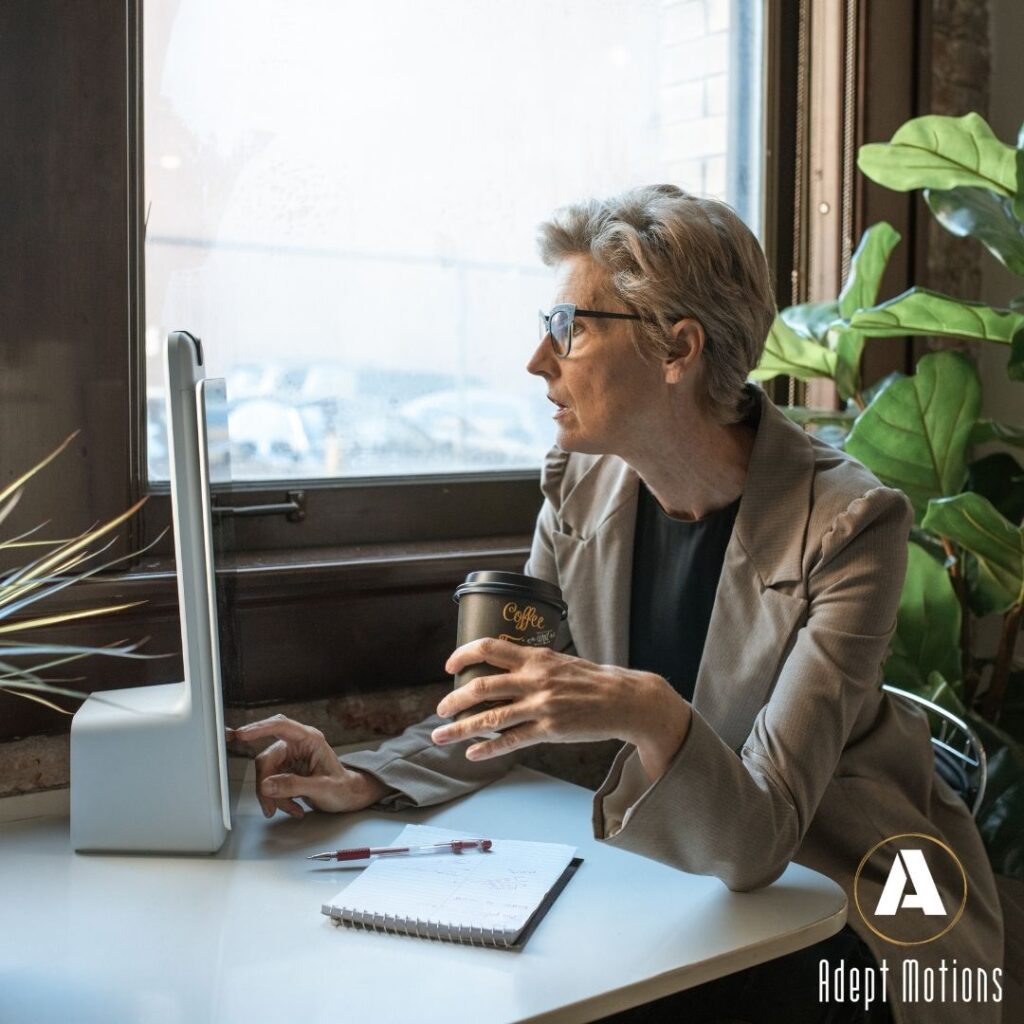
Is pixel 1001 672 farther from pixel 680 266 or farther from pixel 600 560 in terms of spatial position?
pixel 680 266

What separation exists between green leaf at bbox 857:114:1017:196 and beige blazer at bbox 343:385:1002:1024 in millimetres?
653

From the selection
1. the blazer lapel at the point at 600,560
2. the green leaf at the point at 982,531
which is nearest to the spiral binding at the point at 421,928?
the blazer lapel at the point at 600,560

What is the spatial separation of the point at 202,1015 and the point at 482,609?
1.40 ft

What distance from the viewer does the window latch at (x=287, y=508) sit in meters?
1.83

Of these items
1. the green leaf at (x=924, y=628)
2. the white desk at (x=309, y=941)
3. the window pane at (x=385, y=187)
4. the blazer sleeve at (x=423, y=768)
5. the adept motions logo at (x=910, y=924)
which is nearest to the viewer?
the white desk at (x=309, y=941)

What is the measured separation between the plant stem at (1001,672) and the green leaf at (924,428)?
0.28m

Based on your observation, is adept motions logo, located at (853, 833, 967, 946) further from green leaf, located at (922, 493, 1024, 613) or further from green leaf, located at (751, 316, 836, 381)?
green leaf, located at (751, 316, 836, 381)

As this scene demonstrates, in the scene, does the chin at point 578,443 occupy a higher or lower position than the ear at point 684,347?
lower

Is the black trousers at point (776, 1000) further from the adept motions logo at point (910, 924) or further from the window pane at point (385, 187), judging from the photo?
the window pane at point (385, 187)

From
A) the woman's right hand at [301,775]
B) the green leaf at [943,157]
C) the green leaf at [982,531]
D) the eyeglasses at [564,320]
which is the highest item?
the green leaf at [943,157]

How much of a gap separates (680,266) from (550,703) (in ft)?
2.17

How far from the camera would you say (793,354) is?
2225 millimetres

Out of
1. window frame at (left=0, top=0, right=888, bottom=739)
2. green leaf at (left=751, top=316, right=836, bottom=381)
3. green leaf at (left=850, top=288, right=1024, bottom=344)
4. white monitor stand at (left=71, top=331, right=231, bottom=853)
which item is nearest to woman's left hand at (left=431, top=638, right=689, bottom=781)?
white monitor stand at (left=71, top=331, right=231, bottom=853)

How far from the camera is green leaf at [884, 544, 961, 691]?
2.03 meters
